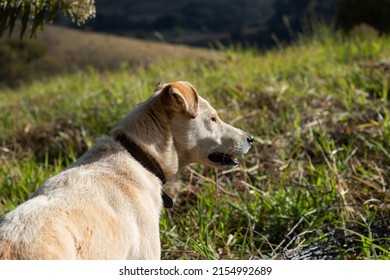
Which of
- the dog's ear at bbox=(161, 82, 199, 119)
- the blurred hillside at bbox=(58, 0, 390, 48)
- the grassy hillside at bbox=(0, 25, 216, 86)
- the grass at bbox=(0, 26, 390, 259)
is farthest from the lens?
the blurred hillside at bbox=(58, 0, 390, 48)

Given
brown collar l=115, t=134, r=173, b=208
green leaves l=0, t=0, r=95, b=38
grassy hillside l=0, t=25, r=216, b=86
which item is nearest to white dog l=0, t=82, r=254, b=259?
brown collar l=115, t=134, r=173, b=208

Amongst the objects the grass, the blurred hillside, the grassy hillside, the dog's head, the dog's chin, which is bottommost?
the blurred hillside

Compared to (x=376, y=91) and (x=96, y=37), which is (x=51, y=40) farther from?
(x=376, y=91)

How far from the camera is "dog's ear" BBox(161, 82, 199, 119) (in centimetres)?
384

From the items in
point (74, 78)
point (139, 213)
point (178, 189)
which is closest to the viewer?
point (139, 213)

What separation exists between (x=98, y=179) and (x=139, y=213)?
1.01 ft

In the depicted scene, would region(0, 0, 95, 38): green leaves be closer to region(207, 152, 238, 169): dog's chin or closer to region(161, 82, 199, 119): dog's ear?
region(161, 82, 199, 119): dog's ear

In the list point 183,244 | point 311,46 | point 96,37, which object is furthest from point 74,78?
point 96,37

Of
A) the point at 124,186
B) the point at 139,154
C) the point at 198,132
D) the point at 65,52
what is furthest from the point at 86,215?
the point at 65,52

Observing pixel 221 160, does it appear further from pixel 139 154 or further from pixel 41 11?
pixel 41 11

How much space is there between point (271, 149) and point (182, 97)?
256 cm

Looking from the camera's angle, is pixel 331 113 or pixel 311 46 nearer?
pixel 331 113

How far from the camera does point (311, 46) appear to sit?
10.6m

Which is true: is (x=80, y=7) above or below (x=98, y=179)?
above
